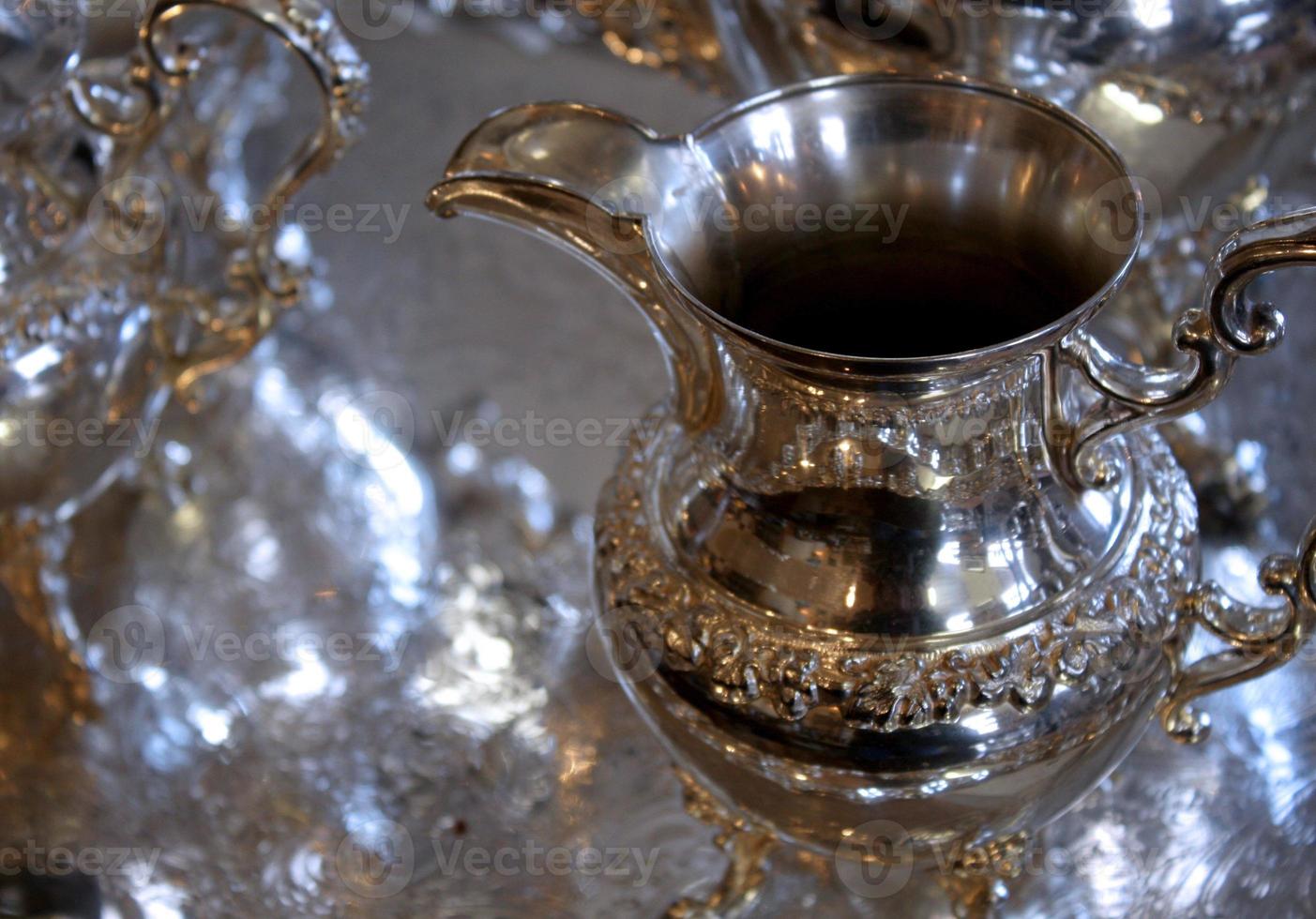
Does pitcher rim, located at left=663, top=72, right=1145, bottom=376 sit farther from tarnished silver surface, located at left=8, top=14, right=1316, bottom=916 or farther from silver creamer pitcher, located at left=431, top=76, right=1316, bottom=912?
tarnished silver surface, located at left=8, top=14, right=1316, bottom=916

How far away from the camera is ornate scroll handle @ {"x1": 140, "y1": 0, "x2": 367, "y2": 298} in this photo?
2.33ft

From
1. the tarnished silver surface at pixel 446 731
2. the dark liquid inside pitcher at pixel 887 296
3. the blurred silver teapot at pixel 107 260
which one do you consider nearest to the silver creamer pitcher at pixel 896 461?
the dark liquid inside pitcher at pixel 887 296

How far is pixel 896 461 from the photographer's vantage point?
21.1 inches

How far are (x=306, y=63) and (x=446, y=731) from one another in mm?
359

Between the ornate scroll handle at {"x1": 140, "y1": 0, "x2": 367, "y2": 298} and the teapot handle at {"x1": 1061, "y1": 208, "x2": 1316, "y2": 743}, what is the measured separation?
40 centimetres

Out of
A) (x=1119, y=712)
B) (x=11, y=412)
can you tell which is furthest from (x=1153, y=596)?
(x=11, y=412)

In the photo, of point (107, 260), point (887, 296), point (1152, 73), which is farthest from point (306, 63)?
point (1152, 73)

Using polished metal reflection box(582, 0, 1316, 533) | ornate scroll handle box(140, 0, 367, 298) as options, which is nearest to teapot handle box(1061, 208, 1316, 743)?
polished metal reflection box(582, 0, 1316, 533)

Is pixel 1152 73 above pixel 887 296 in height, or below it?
above

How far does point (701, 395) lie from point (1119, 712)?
8.2 inches

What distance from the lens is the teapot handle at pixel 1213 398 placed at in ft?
1.62

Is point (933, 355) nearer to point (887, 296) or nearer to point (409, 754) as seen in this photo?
Answer: point (887, 296)

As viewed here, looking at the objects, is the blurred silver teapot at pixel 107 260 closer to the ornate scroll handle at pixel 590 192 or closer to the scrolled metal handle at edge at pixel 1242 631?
the ornate scroll handle at pixel 590 192

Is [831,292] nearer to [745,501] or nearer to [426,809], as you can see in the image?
[745,501]
